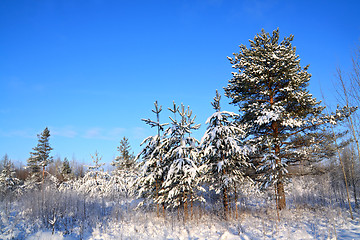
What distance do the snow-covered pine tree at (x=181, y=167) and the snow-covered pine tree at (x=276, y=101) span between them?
12.5 feet

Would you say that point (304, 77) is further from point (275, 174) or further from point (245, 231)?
point (245, 231)

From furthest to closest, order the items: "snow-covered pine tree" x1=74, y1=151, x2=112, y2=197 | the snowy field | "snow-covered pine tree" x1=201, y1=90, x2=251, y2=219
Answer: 1. "snow-covered pine tree" x1=74, y1=151, x2=112, y2=197
2. "snow-covered pine tree" x1=201, y1=90, x2=251, y2=219
3. the snowy field

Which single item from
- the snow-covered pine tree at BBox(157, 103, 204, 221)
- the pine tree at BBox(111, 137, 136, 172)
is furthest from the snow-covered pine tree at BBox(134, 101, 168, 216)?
the pine tree at BBox(111, 137, 136, 172)

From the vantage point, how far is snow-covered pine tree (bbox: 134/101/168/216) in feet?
42.5

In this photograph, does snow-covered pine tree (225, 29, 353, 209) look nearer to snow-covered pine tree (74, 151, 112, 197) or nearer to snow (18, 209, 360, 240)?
snow (18, 209, 360, 240)

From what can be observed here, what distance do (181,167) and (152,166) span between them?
7.81 feet

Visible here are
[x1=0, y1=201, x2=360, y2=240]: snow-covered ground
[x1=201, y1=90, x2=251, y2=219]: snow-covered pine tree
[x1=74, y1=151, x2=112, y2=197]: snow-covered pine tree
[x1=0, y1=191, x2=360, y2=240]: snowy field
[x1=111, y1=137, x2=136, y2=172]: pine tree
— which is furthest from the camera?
[x1=111, y1=137, x2=136, y2=172]: pine tree

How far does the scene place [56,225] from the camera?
380 inches

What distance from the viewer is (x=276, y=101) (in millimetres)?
14047

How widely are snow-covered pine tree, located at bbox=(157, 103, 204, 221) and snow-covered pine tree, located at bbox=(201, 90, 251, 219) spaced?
0.85 metres

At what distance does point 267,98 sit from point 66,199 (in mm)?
14604

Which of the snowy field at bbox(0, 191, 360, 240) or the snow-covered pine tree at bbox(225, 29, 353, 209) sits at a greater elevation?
the snow-covered pine tree at bbox(225, 29, 353, 209)

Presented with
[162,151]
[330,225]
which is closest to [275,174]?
[330,225]

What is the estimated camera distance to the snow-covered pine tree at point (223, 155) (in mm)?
Answer: 11805
